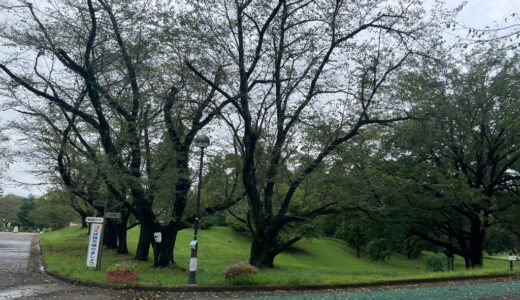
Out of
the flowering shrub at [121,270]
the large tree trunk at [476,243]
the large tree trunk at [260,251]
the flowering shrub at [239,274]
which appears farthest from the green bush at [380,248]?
the flowering shrub at [121,270]

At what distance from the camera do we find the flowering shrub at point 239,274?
12.3 metres

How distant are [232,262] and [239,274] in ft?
44.1

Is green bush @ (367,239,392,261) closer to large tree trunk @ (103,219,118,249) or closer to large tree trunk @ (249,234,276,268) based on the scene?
large tree trunk @ (249,234,276,268)

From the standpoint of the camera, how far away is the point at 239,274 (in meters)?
12.5

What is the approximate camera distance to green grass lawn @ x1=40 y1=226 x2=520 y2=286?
13766mm

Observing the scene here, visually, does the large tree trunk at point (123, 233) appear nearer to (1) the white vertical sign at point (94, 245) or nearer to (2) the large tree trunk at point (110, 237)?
(2) the large tree trunk at point (110, 237)

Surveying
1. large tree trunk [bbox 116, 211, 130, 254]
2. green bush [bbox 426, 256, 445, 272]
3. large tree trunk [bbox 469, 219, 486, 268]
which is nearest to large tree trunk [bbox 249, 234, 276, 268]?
large tree trunk [bbox 116, 211, 130, 254]

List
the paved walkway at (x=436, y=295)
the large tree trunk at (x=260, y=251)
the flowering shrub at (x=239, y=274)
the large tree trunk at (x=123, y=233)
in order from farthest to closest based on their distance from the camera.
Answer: the large tree trunk at (x=123, y=233), the large tree trunk at (x=260, y=251), the flowering shrub at (x=239, y=274), the paved walkway at (x=436, y=295)

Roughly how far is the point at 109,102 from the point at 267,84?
6.20 metres

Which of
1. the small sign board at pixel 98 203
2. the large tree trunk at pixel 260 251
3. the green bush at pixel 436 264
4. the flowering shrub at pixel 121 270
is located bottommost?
the green bush at pixel 436 264

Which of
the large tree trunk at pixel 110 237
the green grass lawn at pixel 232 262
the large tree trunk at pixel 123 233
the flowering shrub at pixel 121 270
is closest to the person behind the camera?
the flowering shrub at pixel 121 270

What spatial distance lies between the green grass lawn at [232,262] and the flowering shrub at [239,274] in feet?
0.73

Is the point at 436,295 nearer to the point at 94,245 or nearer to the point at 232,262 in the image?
the point at 94,245

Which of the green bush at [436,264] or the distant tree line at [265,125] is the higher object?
the distant tree line at [265,125]
